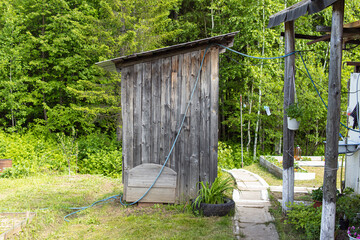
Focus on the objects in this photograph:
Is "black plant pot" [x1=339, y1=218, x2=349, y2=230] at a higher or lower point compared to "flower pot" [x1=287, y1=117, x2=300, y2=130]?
lower

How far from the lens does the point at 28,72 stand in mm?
15750

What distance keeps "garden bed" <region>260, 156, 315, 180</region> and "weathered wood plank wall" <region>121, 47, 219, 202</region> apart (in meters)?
3.76

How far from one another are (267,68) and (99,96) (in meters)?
6.94

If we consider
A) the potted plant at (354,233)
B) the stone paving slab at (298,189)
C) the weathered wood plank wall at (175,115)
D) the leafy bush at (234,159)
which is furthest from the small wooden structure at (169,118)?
the leafy bush at (234,159)

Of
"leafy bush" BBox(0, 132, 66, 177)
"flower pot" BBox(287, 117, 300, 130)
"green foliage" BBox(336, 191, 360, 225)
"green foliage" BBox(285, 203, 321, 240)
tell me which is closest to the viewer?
"green foliage" BBox(285, 203, 321, 240)

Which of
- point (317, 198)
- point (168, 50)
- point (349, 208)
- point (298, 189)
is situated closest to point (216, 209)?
point (317, 198)

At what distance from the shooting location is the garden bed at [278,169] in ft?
29.3

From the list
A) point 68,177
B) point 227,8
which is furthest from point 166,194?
point 227,8

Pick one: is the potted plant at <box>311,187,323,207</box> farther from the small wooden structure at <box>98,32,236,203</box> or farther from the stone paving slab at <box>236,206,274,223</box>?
the small wooden structure at <box>98,32,236,203</box>

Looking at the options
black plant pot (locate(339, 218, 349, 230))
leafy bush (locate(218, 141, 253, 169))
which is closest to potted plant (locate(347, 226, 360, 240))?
black plant pot (locate(339, 218, 349, 230))

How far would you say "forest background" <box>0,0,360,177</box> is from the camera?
41.0ft

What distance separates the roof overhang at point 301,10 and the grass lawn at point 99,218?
341 cm

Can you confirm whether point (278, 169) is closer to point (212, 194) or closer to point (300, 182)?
point (300, 182)

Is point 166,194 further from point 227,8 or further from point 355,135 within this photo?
point 227,8
